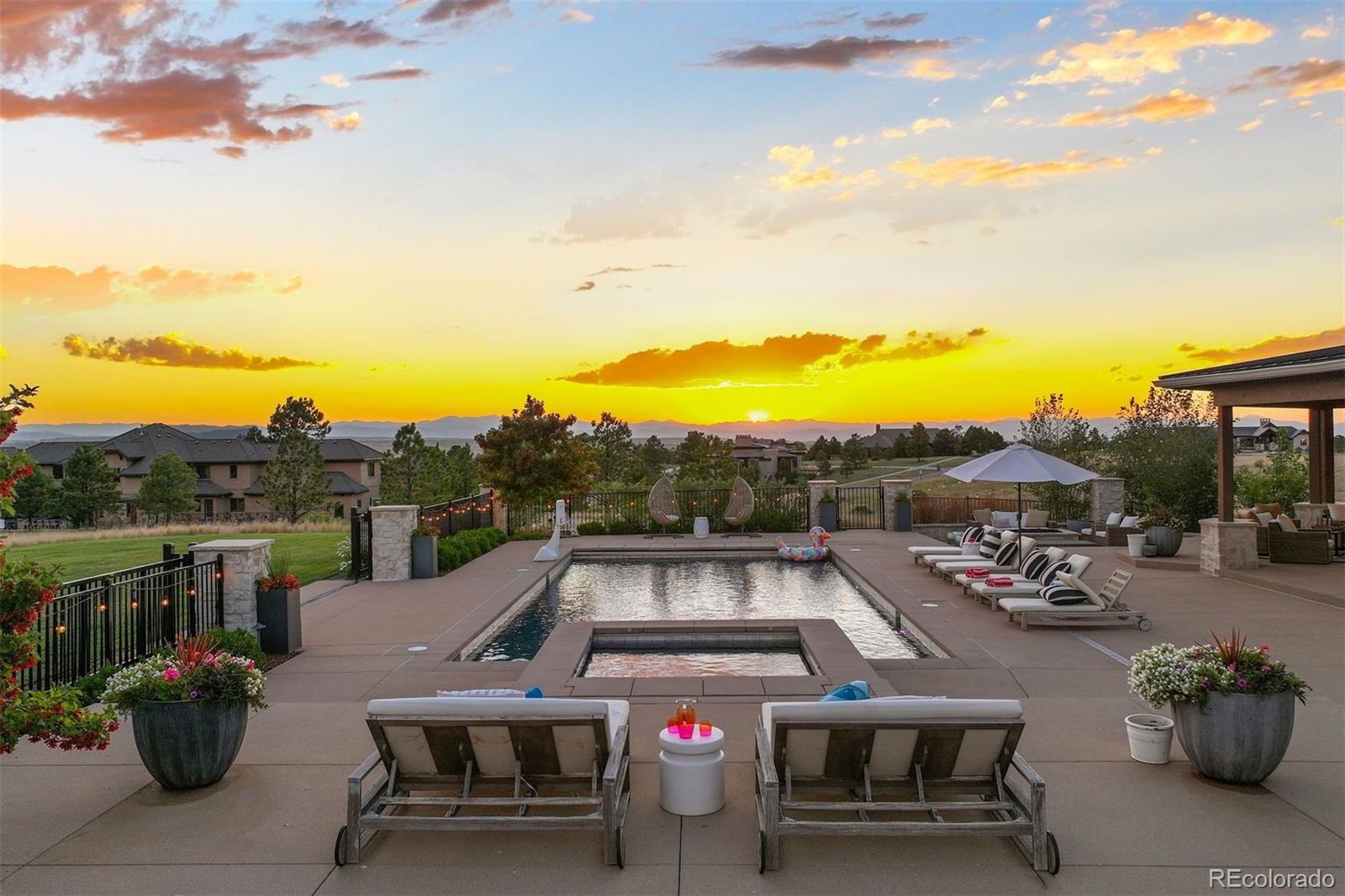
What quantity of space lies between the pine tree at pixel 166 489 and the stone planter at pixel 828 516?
4438 centimetres

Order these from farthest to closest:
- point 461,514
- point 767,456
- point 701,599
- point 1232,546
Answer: point 767,456
point 461,514
point 1232,546
point 701,599

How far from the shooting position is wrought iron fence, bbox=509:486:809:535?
69.5ft

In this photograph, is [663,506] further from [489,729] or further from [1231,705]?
[489,729]

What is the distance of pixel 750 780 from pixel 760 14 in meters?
10.6

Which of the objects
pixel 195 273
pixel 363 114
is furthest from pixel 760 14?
pixel 195 273

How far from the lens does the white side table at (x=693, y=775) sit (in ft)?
14.7

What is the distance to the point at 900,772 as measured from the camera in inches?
167

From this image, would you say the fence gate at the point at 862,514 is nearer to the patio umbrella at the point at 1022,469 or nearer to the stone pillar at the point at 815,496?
the stone pillar at the point at 815,496

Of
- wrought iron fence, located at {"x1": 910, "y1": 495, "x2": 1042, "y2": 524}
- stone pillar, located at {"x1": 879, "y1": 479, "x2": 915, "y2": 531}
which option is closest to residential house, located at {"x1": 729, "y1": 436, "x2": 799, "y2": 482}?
wrought iron fence, located at {"x1": 910, "y1": 495, "x2": 1042, "y2": 524}

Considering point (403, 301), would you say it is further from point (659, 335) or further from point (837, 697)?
point (837, 697)

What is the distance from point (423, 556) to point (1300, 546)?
50.2 ft

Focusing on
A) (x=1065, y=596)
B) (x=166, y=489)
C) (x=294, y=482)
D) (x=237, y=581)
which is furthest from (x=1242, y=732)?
→ (x=166, y=489)

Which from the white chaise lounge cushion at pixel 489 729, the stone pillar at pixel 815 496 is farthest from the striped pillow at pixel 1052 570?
the stone pillar at pixel 815 496

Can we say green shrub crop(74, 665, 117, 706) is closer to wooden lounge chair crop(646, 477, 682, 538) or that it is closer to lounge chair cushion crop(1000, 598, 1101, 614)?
lounge chair cushion crop(1000, 598, 1101, 614)
